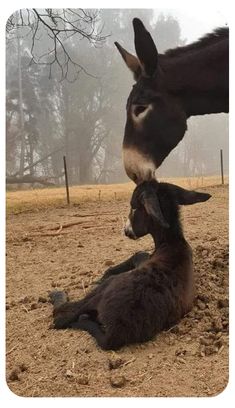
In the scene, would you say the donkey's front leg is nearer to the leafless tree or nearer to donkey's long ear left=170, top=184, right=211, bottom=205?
donkey's long ear left=170, top=184, right=211, bottom=205

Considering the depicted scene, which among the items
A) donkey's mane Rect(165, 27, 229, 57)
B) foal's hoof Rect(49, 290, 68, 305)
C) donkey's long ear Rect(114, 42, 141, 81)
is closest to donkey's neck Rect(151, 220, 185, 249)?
foal's hoof Rect(49, 290, 68, 305)

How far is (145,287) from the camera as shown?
2291 mm

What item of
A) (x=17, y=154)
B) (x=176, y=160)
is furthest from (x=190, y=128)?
(x=17, y=154)

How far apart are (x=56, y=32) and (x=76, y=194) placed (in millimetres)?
821

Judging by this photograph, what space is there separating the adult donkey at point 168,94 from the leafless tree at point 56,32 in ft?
0.63

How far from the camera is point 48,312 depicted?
264 centimetres

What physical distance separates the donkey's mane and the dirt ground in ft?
2.27

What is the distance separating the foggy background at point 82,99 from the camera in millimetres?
2654

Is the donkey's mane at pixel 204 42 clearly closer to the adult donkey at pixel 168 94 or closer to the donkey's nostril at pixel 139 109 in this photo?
the adult donkey at pixel 168 94

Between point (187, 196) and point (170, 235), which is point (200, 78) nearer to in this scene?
point (187, 196)

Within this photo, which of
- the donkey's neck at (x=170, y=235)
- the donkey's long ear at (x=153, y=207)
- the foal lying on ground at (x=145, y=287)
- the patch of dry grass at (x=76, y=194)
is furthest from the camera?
the patch of dry grass at (x=76, y=194)

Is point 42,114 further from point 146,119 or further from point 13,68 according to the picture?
point 146,119

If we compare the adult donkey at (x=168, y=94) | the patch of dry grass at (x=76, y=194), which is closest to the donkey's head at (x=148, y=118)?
the adult donkey at (x=168, y=94)

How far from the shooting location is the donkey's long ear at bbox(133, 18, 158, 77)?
252 cm
